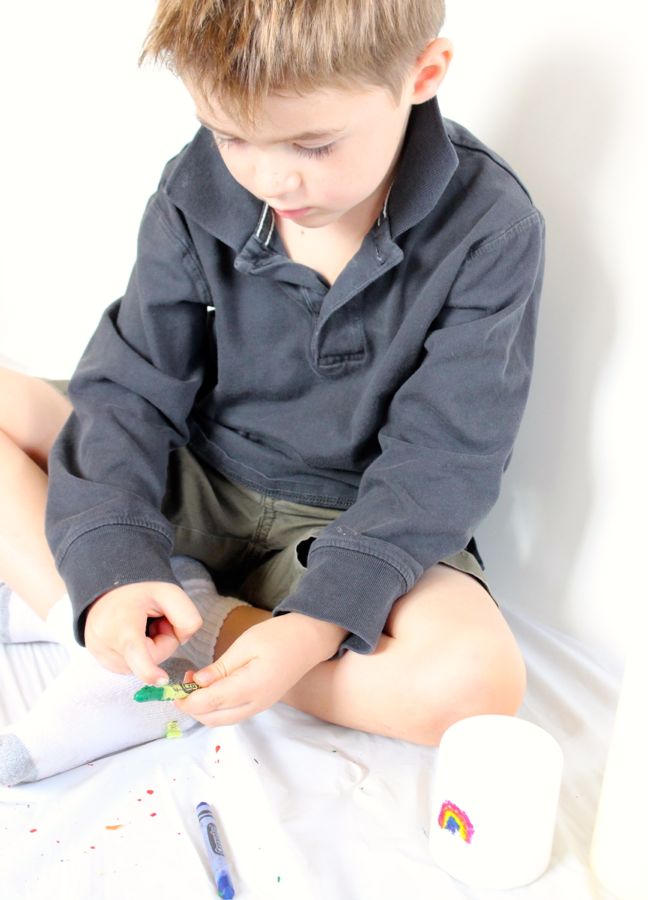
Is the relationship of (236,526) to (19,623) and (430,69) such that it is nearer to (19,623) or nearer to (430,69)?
(19,623)

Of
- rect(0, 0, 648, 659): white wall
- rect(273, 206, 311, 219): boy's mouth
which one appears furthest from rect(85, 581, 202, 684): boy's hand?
rect(0, 0, 648, 659): white wall

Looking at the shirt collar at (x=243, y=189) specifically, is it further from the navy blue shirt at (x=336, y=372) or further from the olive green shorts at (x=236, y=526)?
the olive green shorts at (x=236, y=526)

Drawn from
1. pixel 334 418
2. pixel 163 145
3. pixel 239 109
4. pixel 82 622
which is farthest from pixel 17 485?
pixel 163 145

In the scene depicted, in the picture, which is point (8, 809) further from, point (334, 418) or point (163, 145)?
point (163, 145)

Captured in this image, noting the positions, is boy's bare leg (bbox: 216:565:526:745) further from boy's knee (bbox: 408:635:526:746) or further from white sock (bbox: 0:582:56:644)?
white sock (bbox: 0:582:56:644)

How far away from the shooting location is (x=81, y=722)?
34.0 inches

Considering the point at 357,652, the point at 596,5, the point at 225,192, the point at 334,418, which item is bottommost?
the point at 357,652

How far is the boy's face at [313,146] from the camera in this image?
787 millimetres

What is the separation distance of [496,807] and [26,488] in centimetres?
49

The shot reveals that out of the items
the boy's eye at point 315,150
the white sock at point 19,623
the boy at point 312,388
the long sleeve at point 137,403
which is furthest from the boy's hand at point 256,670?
the boy's eye at point 315,150

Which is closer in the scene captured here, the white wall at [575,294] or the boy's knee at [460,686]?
the boy's knee at [460,686]

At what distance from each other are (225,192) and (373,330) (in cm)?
17

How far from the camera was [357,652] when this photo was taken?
2.90 ft

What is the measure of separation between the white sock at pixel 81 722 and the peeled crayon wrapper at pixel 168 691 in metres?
0.06
